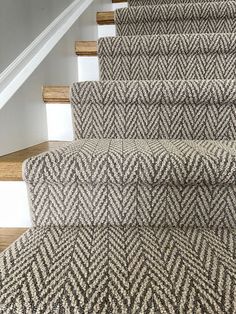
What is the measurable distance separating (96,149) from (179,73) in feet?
1.90

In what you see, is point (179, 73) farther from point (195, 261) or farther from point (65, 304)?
point (65, 304)

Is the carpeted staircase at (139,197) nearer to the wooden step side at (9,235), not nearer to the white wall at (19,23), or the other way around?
the wooden step side at (9,235)

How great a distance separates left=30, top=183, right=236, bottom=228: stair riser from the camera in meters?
0.66

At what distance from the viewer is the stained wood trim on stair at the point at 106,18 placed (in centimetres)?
157

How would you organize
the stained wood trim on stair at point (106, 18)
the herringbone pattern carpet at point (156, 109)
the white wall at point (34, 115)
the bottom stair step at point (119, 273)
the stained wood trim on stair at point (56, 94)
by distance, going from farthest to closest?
1. the stained wood trim on stair at point (106, 18)
2. the stained wood trim on stair at point (56, 94)
3. the herringbone pattern carpet at point (156, 109)
4. the white wall at point (34, 115)
5. the bottom stair step at point (119, 273)

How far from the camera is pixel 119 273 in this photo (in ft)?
1.61

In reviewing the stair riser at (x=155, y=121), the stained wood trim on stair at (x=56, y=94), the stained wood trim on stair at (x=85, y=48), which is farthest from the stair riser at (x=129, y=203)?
the stained wood trim on stair at (x=85, y=48)

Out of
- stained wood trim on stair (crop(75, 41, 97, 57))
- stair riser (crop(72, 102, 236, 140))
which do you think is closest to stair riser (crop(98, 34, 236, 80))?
stained wood trim on stair (crop(75, 41, 97, 57))

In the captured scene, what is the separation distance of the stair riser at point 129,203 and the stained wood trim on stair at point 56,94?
417 millimetres

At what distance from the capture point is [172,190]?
2.19ft

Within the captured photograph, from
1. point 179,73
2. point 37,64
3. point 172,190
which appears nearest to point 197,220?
point 172,190

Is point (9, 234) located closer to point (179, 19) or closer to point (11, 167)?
point (11, 167)

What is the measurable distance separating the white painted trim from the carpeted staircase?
7.1 inches

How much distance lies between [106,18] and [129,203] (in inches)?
48.4
